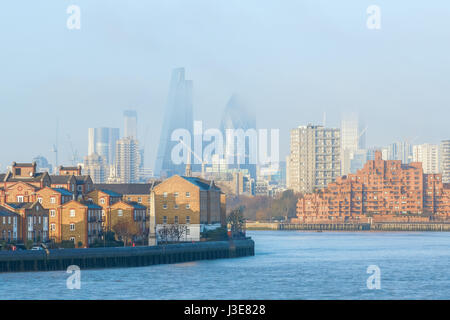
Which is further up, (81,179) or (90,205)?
(81,179)

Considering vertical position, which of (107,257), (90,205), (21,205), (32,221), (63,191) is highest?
(63,191)

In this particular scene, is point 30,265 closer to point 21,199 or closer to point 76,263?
point 76,263

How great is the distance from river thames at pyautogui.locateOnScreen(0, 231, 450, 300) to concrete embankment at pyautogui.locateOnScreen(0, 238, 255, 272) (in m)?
1.75

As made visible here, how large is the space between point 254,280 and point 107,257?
1675 centimetres

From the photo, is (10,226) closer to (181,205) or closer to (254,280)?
(254,280)

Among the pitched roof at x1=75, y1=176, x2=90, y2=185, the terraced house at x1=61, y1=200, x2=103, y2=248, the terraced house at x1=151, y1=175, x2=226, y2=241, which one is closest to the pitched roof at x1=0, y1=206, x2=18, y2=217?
the terraced house at x1=61, y1=200, x2=103, y2=248

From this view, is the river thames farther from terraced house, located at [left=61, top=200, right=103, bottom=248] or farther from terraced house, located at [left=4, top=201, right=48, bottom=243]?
terraced house, located at [left=4, top=201, right=48, bottom=243]

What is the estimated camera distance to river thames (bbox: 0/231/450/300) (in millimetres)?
79438

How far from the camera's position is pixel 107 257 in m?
101

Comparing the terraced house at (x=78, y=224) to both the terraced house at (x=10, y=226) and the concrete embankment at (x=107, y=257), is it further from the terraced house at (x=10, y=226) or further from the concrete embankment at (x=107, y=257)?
the concrete embankment at (x=107, y=257)

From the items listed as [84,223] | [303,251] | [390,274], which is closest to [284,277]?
[390,274]

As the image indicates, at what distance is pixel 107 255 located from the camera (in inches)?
3984

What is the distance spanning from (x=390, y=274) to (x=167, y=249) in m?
24.3

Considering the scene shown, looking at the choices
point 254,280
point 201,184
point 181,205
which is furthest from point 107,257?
point 201,184
